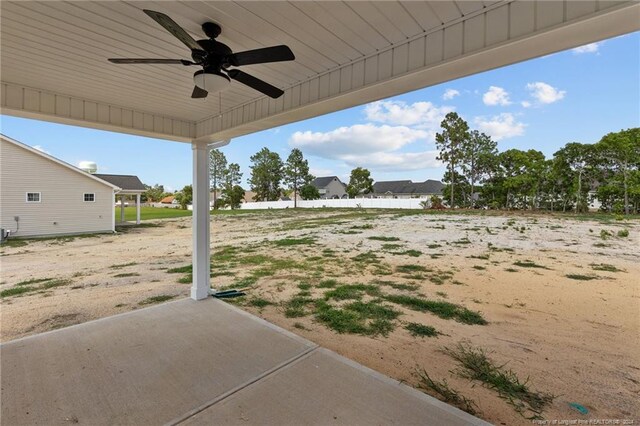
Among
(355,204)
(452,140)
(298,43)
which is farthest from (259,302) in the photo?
(355,204)

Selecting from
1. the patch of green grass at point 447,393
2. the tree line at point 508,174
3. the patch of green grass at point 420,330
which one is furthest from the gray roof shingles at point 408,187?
the patch of green grass at point 447,393

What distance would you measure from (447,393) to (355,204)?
27072 mm

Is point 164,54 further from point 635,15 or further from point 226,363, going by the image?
point 635,15

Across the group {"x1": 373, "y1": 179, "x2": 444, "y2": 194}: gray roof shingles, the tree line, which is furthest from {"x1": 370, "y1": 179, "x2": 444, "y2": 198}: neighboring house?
the tree line


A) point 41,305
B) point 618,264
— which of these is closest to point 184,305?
point 41,305

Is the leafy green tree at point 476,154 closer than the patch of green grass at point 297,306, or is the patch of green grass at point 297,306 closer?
the patch of green grass at point 297,306

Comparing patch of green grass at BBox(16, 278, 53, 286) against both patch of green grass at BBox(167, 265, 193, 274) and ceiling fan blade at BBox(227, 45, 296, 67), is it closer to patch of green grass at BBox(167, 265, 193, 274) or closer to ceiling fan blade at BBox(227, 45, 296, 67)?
patch of green grass at BBox(167, 265, 193, 274)

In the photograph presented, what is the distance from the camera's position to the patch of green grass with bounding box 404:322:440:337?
3.00 metres

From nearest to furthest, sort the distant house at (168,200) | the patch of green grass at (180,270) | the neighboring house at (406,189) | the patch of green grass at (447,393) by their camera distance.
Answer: the patch of green grass at (447,393) < the patch of green grass at (180,270) < the neighboring house at (406,189) < the distant house at (168,200)

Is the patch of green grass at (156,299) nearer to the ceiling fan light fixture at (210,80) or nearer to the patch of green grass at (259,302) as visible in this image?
the patch of green grass at (259,302)

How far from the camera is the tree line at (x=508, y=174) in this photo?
14.4 metres

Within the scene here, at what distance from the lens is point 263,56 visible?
174cm

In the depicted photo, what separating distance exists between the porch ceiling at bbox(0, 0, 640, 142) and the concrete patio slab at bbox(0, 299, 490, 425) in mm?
2230

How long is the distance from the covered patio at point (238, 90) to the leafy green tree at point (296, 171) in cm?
2766
